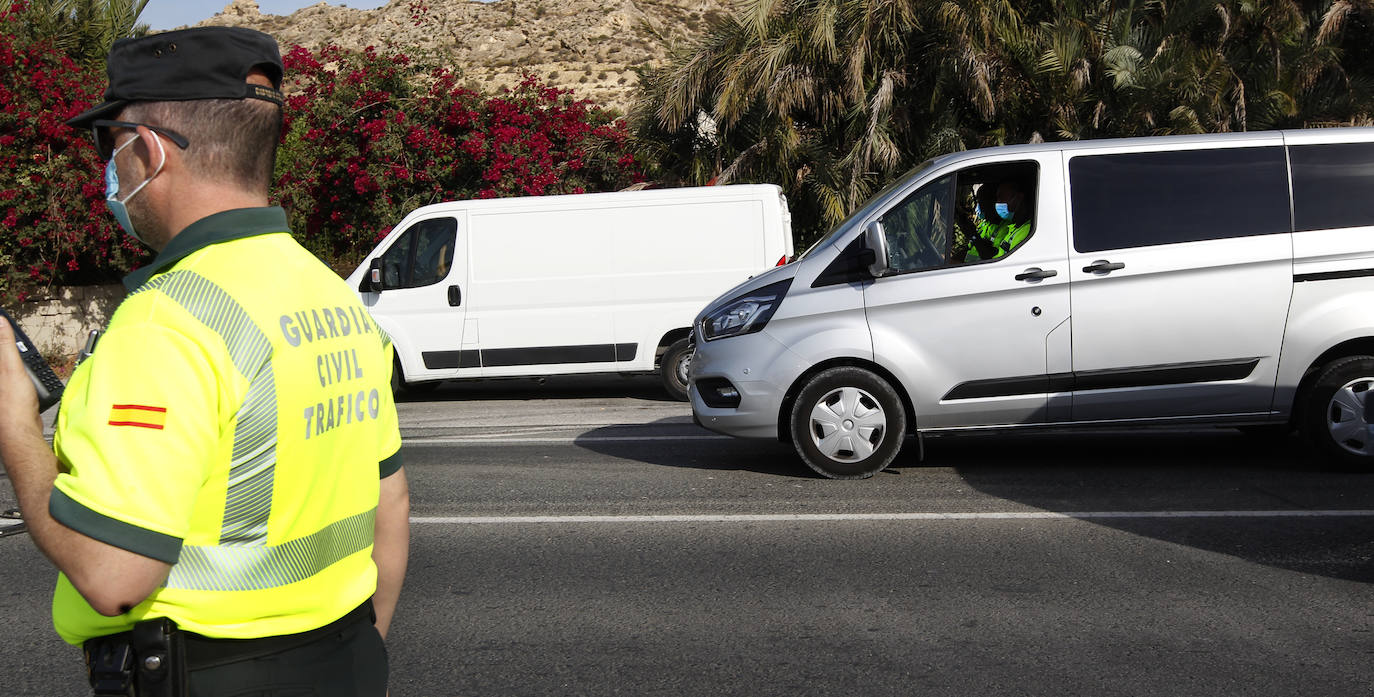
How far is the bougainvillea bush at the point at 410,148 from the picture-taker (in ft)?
59.6

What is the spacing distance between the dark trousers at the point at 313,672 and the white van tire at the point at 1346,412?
689 centimetres

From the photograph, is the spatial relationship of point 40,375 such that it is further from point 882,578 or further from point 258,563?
point 882,578

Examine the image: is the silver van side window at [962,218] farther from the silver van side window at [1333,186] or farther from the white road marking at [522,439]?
the white road marking at [522,439]

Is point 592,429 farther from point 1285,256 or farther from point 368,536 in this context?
point 368,536

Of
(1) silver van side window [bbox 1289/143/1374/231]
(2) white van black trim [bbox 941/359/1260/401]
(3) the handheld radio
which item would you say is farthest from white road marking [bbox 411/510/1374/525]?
(3) the handheld radio

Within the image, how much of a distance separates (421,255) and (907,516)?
24.5ft

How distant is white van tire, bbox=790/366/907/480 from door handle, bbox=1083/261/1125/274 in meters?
1.37

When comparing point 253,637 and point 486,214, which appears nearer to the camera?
point 253,637

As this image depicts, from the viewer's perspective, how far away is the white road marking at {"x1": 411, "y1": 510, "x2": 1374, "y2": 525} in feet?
21.2

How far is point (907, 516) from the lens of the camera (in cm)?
657

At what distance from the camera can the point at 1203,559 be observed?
5.63m

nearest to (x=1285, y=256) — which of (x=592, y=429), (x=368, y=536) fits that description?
(x=592, y=429)

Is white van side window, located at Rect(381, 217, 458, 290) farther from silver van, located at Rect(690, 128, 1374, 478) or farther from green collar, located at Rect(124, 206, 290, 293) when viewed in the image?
green collar, located at Rect(124, 206, 290, 293)

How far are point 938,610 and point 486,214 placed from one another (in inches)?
336
